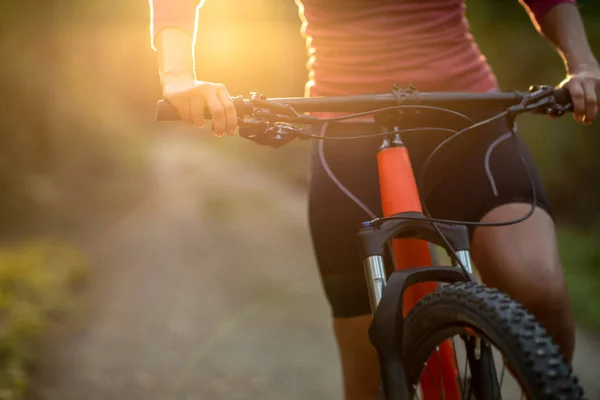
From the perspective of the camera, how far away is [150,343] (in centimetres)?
525

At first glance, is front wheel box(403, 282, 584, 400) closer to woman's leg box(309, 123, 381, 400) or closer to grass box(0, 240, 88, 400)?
woman's leg box(309, 123, 381, 400)

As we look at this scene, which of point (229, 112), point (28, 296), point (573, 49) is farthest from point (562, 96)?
point (28, 296)

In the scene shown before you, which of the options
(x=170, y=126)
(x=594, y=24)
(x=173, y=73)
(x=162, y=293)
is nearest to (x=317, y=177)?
(x=173, y=73)

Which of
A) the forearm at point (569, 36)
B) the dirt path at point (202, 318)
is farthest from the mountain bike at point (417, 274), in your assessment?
the dirt path at point (202, 318)

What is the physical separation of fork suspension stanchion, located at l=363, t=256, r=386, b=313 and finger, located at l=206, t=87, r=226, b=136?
0.47 m

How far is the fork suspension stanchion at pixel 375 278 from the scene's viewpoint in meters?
1.80

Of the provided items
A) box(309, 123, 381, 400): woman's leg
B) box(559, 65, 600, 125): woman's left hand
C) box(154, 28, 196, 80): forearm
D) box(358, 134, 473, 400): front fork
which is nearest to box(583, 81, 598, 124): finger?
box(559, 65, 600, 125): woman's left hand

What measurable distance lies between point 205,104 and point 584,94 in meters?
1.00

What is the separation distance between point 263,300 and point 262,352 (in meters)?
1.12

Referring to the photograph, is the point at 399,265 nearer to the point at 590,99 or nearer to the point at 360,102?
the point at 360,102

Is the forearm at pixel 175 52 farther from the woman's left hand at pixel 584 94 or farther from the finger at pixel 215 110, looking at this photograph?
the woman's left hand at pixel 584 94

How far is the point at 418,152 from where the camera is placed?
7.29ft

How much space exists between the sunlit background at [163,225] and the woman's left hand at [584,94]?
8.77 feet

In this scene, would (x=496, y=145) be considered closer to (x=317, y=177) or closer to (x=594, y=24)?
(x=317, y=177)
